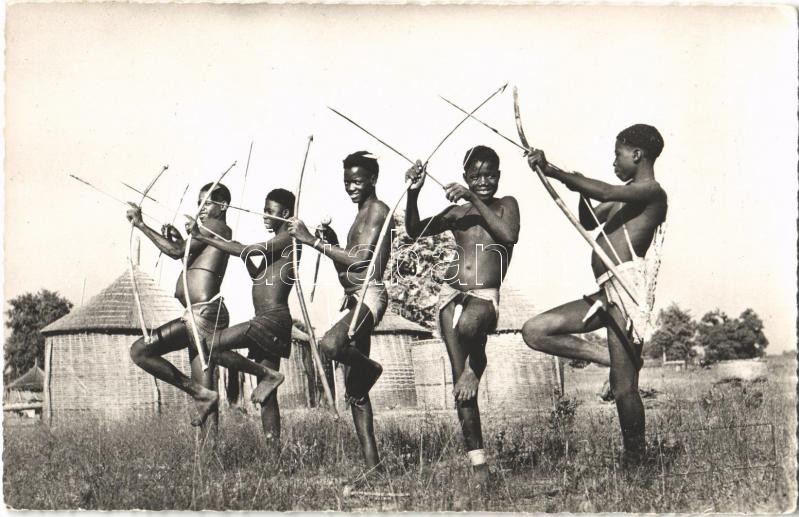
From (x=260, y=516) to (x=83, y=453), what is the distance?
2066 mm

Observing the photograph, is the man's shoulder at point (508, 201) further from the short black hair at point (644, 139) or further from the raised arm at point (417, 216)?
the short black hair at point (644, 139)

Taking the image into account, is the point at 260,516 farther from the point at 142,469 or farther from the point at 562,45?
the point at 562,45

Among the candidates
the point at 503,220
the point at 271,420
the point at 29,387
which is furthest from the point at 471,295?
the point at 29,387

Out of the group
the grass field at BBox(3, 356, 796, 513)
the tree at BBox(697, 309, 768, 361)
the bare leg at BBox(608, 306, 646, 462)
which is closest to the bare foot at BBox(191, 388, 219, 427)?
the grass field at BBox(3, 356, 796, 513)

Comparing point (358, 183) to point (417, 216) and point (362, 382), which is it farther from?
point (362, 382)

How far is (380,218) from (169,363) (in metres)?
2.25

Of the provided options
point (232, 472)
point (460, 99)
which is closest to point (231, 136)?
point (460, 99)

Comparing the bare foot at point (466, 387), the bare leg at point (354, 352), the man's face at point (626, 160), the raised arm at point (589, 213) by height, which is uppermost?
the man's face at point (626, 160)

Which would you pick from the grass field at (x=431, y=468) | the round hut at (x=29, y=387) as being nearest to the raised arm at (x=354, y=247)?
the grass field at (x=431, y=468)

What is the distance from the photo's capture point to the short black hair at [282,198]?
7934 millimetres

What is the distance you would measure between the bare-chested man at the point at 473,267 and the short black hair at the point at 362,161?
0.65 meters

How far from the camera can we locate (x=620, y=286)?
668cm

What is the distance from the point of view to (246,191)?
8305mm

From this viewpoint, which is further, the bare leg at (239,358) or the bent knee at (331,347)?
the bare leg at (239,358)
